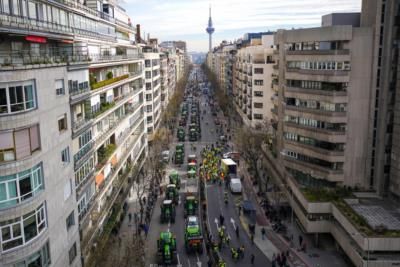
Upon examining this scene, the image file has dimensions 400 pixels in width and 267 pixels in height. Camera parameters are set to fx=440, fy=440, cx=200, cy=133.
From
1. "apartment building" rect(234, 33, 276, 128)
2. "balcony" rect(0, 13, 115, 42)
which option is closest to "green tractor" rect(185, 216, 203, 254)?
"balcony" rect(0, 13, 115, 42)

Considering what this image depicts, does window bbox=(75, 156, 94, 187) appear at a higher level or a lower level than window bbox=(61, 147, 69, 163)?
lower

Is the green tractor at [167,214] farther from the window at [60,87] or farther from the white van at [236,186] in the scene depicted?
the window at [60,87]

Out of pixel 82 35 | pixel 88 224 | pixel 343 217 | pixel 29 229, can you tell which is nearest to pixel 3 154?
pixel 29 229

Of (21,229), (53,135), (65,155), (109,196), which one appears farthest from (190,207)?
(21,229)

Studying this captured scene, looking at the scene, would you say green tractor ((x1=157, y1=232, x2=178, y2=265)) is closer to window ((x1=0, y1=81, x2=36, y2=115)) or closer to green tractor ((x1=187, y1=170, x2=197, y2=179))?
window ((x1=0, y1=81, x2=36, y2=115))

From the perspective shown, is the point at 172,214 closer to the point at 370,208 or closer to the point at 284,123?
the point at 284,123
